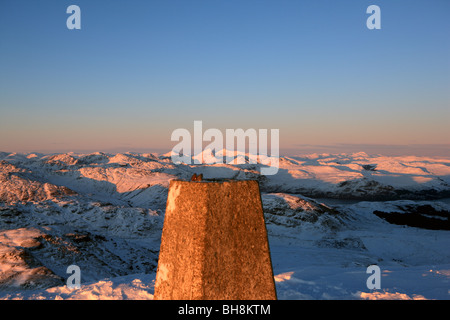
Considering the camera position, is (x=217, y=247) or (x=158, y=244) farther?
(x=158, y=244)

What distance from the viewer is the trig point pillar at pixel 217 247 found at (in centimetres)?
354

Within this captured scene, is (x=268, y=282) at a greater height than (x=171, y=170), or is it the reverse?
(x=268, y=282)

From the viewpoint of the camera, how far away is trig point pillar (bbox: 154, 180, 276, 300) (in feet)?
11.6

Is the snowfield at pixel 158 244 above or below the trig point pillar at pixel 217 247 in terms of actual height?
below

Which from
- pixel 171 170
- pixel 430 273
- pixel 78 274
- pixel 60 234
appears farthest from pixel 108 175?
pixel 430 273

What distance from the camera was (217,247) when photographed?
11.8 ft

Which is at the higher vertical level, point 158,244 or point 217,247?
point 217,247

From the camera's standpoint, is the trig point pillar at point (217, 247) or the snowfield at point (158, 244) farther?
the snowfield at point (158, 244)

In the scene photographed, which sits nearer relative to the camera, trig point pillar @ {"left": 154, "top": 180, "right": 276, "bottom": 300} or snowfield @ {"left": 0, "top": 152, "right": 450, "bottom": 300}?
trig point pillar @ {"left": 154, "top": 180, "right": 276, "bottom": 300}

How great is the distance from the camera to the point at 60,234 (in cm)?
2688
